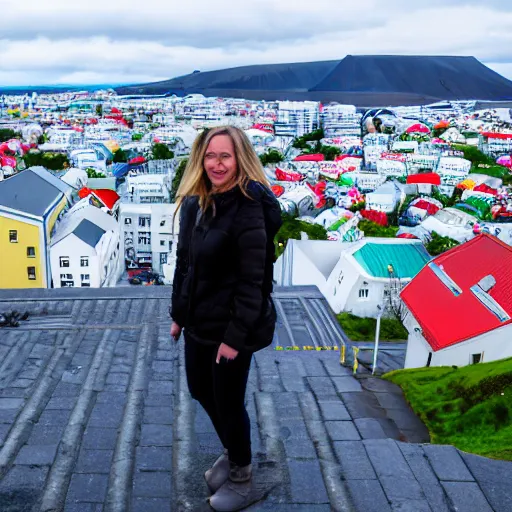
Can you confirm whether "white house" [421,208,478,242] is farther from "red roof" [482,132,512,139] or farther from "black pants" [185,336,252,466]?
"red roof" [482,132,512,139]

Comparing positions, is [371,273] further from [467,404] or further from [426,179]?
[426,179]

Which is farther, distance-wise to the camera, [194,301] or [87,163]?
[87,163]

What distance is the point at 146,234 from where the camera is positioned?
1761 centimetres

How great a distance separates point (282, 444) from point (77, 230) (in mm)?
10985

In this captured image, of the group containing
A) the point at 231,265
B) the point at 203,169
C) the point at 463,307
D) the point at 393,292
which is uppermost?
the point at 203,169

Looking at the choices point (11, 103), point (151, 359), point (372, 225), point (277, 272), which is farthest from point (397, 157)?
point (11, 103)

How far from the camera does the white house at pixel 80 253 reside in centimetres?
1234

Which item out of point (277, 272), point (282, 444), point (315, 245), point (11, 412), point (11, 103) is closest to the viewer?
point (282, 444)

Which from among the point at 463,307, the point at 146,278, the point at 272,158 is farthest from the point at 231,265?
the point at 272,158

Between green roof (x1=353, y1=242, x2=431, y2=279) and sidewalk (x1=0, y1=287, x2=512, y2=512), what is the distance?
21.9 feet

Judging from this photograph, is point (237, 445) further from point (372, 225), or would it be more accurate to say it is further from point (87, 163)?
point (87, 163)

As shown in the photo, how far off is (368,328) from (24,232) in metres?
6.88

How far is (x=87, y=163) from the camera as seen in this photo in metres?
32.4

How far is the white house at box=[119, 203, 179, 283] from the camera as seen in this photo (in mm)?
17188
